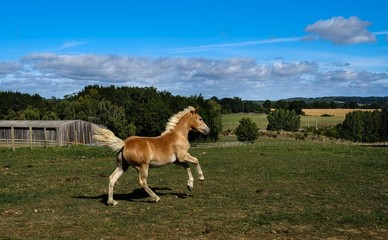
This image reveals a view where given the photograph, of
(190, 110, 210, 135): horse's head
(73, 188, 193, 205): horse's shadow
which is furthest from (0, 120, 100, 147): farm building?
(190, 110, 210, 135): horse's head

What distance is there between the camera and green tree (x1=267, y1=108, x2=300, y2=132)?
13800 cm

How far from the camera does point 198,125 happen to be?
14117 mm

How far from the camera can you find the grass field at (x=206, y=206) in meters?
8.92

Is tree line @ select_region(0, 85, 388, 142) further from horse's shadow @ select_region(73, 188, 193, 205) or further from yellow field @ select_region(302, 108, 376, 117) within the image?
horse's shadow @ select_region(73, 188, 193, 205)

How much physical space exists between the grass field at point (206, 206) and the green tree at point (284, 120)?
11991cm

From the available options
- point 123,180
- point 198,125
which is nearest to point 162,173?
point 123,180

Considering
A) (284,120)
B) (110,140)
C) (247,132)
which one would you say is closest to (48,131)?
(247,132)

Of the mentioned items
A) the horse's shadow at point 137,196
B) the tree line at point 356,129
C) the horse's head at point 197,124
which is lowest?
the tree line at point 356,129

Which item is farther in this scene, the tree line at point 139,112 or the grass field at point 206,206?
the tree line at point 139,112

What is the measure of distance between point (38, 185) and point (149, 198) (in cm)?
539

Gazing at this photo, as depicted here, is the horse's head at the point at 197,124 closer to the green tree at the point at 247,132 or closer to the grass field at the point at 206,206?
the grass field at the point at 206,206

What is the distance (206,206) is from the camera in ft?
37.5

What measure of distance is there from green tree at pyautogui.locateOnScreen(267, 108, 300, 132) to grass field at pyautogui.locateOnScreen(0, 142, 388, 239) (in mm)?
119913

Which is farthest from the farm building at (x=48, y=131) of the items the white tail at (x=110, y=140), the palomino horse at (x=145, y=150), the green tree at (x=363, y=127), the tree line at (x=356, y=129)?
the green tree at (x=363, y=127)
